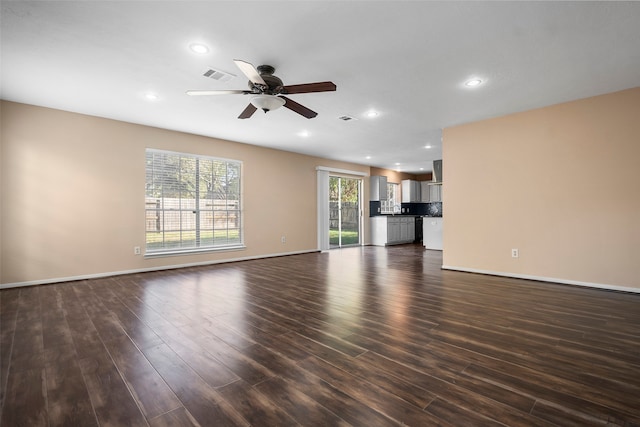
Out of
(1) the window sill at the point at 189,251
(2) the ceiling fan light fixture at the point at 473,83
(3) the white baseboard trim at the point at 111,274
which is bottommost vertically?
(3) the white baseboard trim at the point at 111,274

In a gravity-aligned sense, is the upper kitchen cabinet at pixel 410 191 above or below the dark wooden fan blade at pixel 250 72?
below

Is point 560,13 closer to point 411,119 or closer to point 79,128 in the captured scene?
point 411,119

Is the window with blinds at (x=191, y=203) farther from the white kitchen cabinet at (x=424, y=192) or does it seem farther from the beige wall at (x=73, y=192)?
the white kitchen cabinet at (x=424, y=192)

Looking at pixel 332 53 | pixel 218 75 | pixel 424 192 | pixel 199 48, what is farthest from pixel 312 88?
pixel 424 192

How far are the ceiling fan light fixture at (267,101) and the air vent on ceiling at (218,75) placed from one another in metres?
0.52

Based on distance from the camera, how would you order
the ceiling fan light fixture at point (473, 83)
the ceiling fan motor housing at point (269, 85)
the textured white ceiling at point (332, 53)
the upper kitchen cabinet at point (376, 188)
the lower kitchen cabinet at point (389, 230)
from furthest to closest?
the upper kitchen cabinet at point (376, 188) < the lower kitchen cabinet at point (389, 230) < the ceiling fan light fixture at point (473, 83) < the ceiling fan motor housing at point (269, 85) < the textured white ceiling at point (332, 53)

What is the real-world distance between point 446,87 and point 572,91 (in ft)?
5.46

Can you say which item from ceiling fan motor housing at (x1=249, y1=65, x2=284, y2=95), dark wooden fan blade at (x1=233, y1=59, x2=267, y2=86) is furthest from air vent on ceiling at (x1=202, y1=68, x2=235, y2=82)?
dark wooden fan blade at (x1=233, y1=59, x2=267, y2=86)

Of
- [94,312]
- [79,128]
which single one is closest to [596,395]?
[94,312]

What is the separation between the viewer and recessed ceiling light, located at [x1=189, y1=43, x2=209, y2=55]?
2637 mm

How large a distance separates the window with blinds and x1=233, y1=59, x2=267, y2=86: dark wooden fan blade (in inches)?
135

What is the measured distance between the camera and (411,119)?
476 centimetres

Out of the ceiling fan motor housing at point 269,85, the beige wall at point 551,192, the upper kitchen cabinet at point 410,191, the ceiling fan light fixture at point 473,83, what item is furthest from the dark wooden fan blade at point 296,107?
the upper kitchen cabinet at point 410,191

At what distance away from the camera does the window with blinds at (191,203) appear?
205 inches
